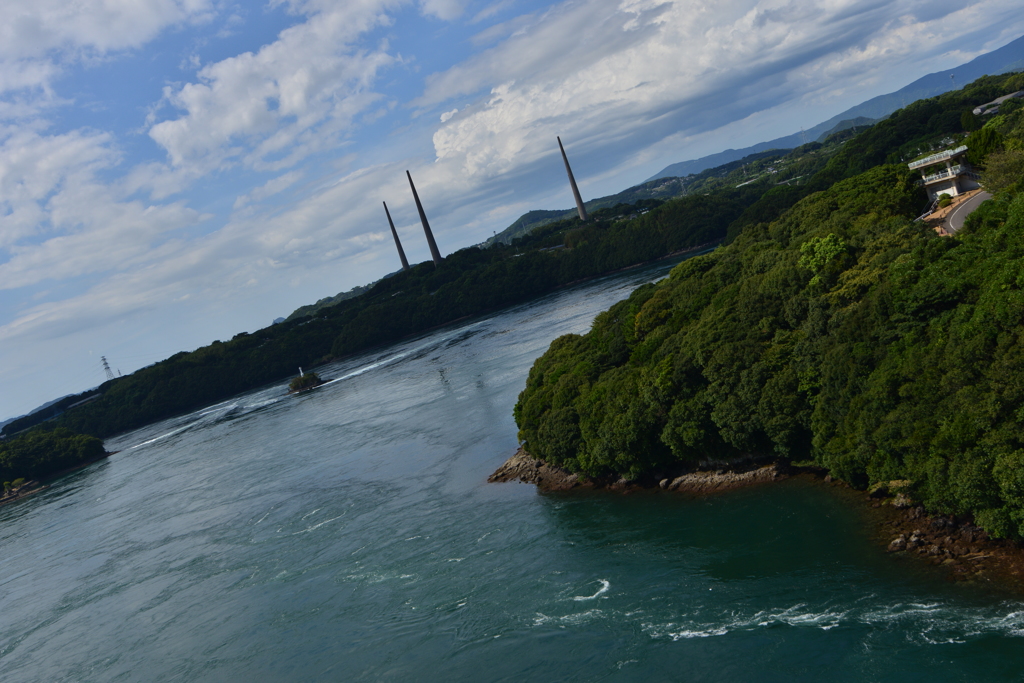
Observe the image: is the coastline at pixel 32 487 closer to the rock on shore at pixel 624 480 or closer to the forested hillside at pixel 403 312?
the forested hillside at pixel 403 312

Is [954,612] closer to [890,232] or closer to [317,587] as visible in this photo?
[890,232]

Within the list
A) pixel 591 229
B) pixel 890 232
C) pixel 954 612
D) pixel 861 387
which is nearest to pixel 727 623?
pixel 954 612

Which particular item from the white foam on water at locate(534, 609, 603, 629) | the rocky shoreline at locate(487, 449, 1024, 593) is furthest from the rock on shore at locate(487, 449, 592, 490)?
the white foam on water at locate(534, 609, 603, 629)

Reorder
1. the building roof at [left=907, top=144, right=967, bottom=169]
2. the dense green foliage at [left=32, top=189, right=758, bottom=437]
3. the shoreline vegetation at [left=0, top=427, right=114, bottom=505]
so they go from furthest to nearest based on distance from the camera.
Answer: the dense green foliage at [left=32, top=189, right=758, bottom=437] < the shoreline vegetation at [left=0, top=427, right=114, bottom=505] < the building roof at [left=907, top=144, right=967, bottom=169]

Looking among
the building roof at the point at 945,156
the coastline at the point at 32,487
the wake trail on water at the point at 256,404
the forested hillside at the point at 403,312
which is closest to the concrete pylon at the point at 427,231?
the forested hillside at the point at 403,312

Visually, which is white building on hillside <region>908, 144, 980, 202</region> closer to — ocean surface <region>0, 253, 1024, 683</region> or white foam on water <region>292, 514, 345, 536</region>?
ocean surface <region>0, 253, 1024, 683</region>

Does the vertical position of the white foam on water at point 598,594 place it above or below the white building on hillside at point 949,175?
below
